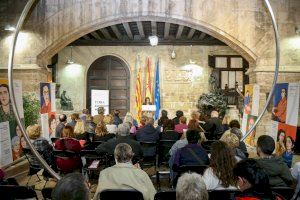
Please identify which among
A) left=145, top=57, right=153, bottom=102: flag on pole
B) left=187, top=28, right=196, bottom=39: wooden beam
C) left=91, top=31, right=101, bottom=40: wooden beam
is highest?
left=91, top=31, right=101, bottom=40: wooden beam

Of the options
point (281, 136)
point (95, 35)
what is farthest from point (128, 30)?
point (281, 136)

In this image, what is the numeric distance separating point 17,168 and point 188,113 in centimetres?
836

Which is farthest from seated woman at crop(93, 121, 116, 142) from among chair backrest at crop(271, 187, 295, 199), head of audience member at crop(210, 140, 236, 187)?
chair backrest at crop(271, 187, 295, 199)

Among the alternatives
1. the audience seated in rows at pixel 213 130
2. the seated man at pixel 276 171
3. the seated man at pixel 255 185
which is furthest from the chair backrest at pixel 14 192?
the audience seated in rows at pixel 213 130

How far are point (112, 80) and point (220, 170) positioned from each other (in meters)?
11.4

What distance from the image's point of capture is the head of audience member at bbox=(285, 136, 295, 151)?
566 centimetres

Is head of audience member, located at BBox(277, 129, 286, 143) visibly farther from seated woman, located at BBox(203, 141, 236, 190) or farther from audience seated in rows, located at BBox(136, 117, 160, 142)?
seated woman, located at BBox(203, 141, 236, 190)

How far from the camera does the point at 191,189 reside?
2279mm

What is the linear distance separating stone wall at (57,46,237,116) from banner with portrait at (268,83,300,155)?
785cm

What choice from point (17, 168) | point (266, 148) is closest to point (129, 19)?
point (17, 168)

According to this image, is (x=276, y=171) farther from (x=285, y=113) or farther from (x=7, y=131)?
(x=7, y=131)

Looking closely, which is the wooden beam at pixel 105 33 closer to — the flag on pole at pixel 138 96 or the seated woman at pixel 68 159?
the flag on pole at pixel 138 96

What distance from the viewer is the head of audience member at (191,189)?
89.1 inches

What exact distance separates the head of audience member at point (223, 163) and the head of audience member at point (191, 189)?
1.27 m
